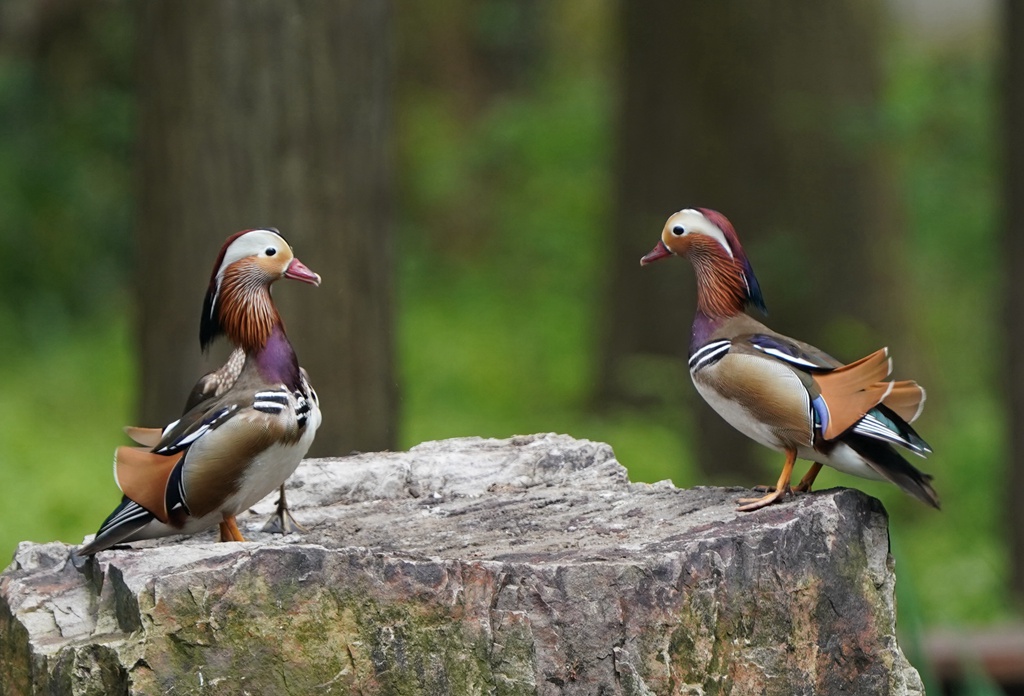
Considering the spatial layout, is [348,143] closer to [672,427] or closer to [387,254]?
[387,254]

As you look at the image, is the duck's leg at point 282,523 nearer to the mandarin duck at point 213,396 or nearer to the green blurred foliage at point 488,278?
the mandarin duck at point 213,396

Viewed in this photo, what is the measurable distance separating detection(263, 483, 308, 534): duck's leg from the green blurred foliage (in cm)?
143

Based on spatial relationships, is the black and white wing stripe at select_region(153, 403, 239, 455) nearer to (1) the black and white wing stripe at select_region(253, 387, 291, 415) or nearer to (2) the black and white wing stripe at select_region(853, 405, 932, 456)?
(1) the black and white wing stripe at select_region(253, 387, 291, 415)

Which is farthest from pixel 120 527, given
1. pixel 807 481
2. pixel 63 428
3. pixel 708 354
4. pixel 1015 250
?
pixel 63 428

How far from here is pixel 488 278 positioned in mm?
12852

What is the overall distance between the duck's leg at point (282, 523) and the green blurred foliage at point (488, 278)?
1.43 m

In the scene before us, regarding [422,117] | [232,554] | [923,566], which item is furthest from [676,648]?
[422,117]

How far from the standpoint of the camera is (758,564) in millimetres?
2760

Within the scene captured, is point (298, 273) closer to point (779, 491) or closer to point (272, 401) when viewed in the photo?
point (272, 401)

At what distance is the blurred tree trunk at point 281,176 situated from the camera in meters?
4.64

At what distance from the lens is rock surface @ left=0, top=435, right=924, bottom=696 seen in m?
2.49

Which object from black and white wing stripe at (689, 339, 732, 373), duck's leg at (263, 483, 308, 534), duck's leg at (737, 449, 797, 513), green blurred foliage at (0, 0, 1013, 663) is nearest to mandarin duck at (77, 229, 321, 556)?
duck's leg at (263, 483, 308, 534)

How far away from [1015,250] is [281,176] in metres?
3.13

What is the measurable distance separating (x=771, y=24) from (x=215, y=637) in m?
6.13
